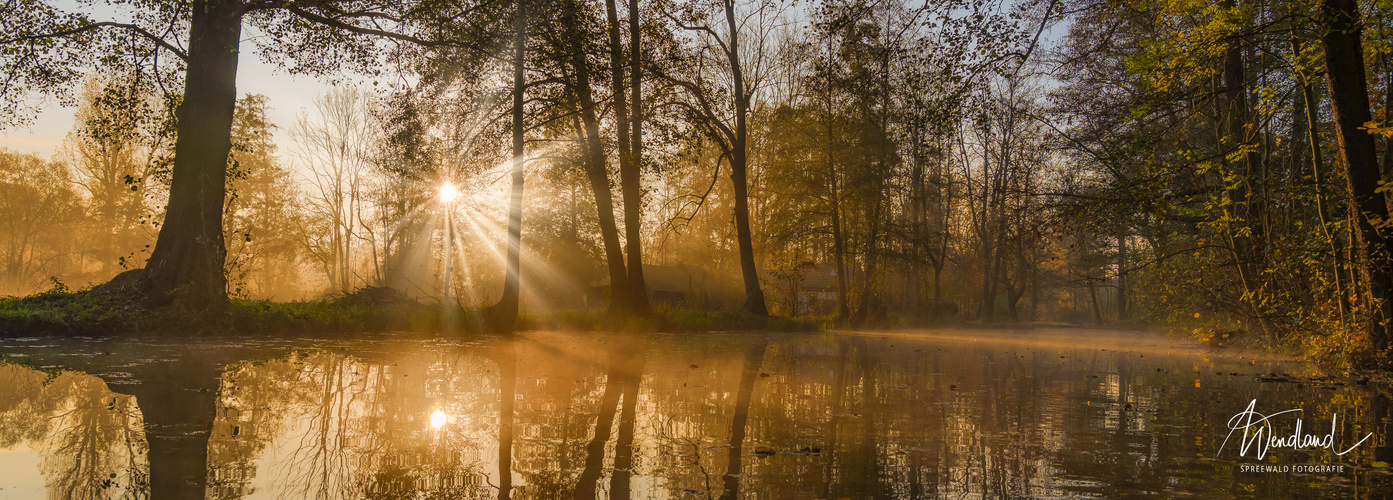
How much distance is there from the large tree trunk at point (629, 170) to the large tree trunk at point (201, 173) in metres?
6.40

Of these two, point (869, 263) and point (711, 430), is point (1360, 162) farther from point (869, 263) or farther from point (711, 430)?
point (869, 263)

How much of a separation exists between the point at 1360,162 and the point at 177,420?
10409 mm

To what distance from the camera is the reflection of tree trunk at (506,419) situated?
278cm

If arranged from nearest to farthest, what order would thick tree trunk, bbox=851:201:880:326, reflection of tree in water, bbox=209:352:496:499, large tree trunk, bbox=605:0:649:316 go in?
reflection of tree in water, bbox=209:352:496:499, large tree trunk, bbox=605:0:649:316, thick tree trunk, bbox=851:201:880:326

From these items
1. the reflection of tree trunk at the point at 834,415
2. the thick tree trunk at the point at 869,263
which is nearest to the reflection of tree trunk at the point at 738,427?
the reflection of tree trunk at the point at 834,415

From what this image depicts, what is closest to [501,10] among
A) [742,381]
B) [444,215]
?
[742,381]

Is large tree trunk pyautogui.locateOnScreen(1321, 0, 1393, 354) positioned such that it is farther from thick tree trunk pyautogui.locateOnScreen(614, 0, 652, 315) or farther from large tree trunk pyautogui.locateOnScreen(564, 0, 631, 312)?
thick tree trunk pyautogui.locateOnScreen(614, 0, 652, 315)

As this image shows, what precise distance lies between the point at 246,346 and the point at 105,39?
659cm

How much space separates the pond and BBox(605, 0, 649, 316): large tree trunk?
8072mm

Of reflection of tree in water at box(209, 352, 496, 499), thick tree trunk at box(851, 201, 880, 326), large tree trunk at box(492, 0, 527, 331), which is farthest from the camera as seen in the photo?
thick tree trunk at box(851, 201, 880, 326)

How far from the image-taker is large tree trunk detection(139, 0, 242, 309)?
10.1 m

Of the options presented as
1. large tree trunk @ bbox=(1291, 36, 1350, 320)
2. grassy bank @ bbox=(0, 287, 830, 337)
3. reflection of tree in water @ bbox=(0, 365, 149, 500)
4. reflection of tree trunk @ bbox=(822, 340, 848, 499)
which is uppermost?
large tree trunk @ bbox=(1291, 36, 1350, 320)

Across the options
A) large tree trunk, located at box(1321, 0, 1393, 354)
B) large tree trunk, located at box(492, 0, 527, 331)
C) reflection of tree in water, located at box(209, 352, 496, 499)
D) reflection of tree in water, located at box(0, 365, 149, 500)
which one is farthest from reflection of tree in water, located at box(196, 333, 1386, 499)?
large tree trunk, located at box(492, 0, 527, 331)

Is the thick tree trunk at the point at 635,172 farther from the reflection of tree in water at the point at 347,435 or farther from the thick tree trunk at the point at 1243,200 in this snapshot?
the thick tree trunk at the point at 1243,200
